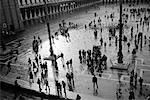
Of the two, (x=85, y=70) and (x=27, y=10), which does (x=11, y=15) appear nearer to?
(x=27, y=10)

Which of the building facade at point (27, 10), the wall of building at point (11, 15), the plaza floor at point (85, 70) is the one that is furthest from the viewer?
the building facade at point (27, 10)

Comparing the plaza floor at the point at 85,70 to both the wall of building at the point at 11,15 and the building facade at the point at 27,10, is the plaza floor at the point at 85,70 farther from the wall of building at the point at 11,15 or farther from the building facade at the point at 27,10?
the building facade at the point at 27,10

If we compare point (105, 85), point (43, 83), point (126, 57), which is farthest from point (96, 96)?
point (126, 57)

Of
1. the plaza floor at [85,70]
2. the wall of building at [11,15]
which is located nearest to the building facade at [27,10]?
the wall of building at [11,15]

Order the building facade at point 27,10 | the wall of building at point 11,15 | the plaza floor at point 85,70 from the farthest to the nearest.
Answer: the building facade at point 27,10
the wall of building at point 11,15
the plaza floor at point 85,70

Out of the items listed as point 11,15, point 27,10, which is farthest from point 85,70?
point 27,10

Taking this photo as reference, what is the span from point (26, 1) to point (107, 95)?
52.3 metres

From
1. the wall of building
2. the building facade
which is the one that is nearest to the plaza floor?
the wall of building

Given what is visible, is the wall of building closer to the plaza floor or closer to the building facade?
the building facade

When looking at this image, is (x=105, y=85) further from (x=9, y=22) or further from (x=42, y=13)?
(x=42, y=13)

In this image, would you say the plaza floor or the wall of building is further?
the wall of building

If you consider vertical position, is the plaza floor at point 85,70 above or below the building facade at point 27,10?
below

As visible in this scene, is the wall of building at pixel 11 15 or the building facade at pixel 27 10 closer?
the wall of building at pixel 11 15

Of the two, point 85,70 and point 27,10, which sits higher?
point 27,10
